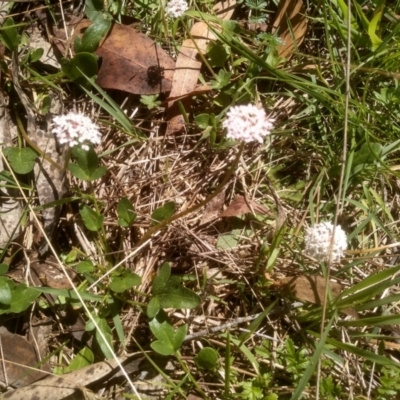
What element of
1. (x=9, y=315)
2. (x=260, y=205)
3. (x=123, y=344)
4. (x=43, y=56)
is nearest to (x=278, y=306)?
(x=260, y=205)

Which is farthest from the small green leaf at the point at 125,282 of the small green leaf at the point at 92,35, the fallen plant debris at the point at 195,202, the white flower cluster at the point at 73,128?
Answer: the small green leaf at the point at 92,35

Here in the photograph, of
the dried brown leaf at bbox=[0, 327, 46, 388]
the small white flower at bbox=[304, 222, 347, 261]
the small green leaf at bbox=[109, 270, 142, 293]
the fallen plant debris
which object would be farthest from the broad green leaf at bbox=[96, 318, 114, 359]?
the small white flower at bbox=[304, 222, 347, 261]

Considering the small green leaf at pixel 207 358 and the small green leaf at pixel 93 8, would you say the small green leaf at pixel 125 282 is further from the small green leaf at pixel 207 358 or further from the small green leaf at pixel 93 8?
the small green leaf at pixel 93 8

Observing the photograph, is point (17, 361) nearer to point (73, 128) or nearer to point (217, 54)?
point (73, 128)

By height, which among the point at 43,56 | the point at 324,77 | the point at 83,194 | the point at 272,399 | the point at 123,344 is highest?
the point at 43,56

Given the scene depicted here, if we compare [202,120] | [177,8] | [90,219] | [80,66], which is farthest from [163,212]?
[177,8]

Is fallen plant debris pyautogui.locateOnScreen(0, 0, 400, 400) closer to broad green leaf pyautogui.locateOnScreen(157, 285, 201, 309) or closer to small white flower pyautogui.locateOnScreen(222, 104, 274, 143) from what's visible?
broad green leaf pyautogui.locateOnScreen(157, 285, 201, 309)

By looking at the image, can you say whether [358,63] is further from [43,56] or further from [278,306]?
[43,56]

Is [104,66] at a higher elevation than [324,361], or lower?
higher
